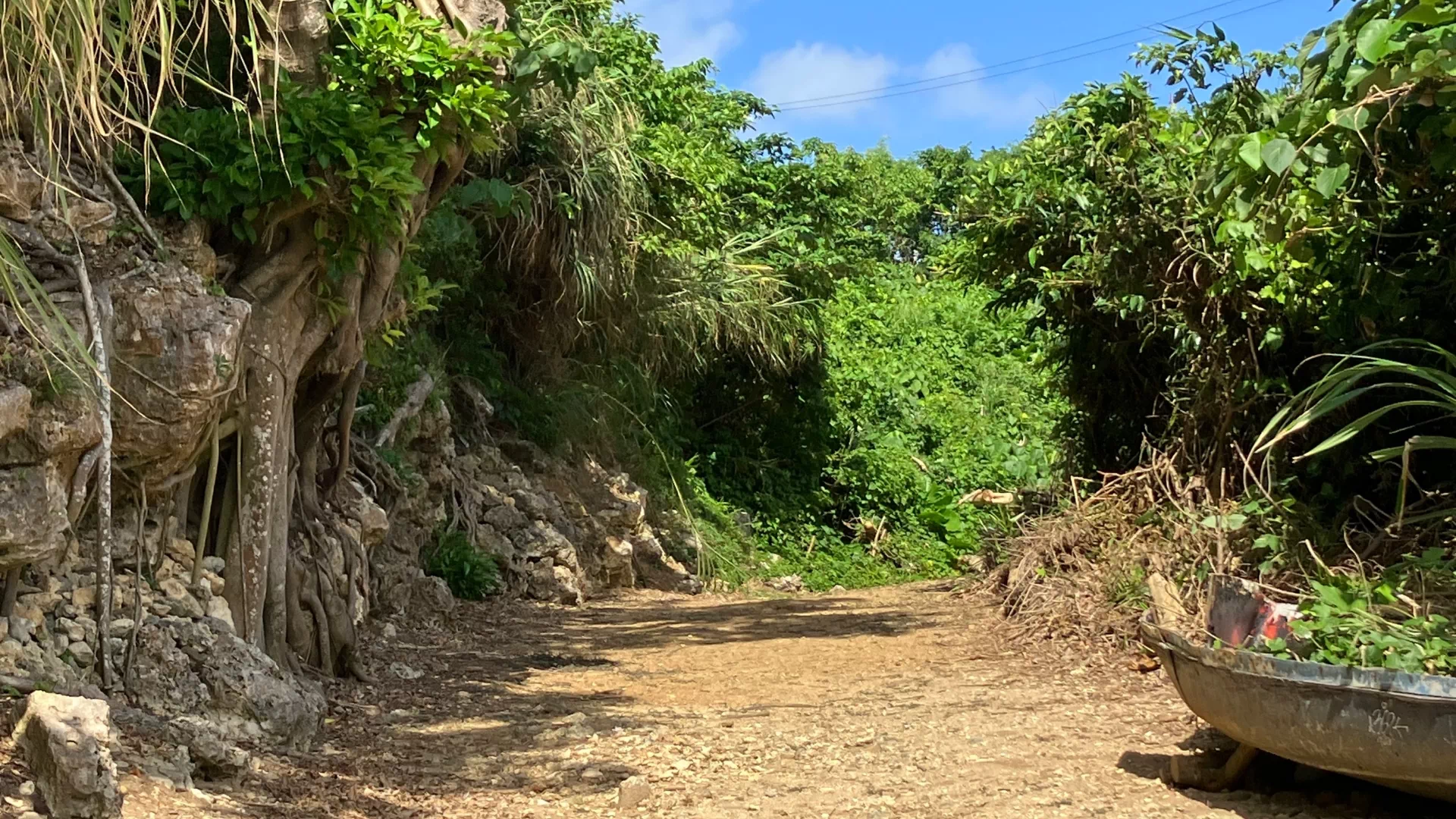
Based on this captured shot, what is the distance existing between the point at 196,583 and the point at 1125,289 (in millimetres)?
5417

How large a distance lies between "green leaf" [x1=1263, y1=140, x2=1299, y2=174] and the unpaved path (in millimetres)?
2141

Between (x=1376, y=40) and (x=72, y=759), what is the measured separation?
15.2ft

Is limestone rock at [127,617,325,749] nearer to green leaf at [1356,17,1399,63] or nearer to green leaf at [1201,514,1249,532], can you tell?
green leaf at [1201,514,1249,532]

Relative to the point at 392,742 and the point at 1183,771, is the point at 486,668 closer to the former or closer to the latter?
the point at 392,742

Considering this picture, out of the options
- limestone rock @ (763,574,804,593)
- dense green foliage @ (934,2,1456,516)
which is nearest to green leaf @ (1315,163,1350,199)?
dense green foliage @ (934,2,1456,516)

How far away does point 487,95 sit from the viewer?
5.58m

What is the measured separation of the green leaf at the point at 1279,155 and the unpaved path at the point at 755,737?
2.14 metres

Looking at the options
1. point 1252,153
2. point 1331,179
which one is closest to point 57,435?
point 1252,153

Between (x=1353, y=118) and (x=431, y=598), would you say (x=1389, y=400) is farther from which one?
(x=431, y=598)

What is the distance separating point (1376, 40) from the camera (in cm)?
448

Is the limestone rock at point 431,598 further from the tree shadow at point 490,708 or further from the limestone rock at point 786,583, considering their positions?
the limestone rock at point 786,583

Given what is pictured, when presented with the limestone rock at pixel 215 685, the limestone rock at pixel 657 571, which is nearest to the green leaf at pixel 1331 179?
the limestone rock at pixel 215 685

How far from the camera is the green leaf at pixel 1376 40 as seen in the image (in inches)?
176

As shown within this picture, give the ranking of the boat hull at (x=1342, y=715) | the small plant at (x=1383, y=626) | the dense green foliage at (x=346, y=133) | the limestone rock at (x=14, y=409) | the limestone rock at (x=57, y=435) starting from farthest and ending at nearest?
the dense green foliage at (x=346, y=133) → the limestone rock at (x=57, y=435) → the limestone rock at (x=14, y=409) → the small plant at (x=1383, y=626) → the boat hull at (x=1342, y=715)
